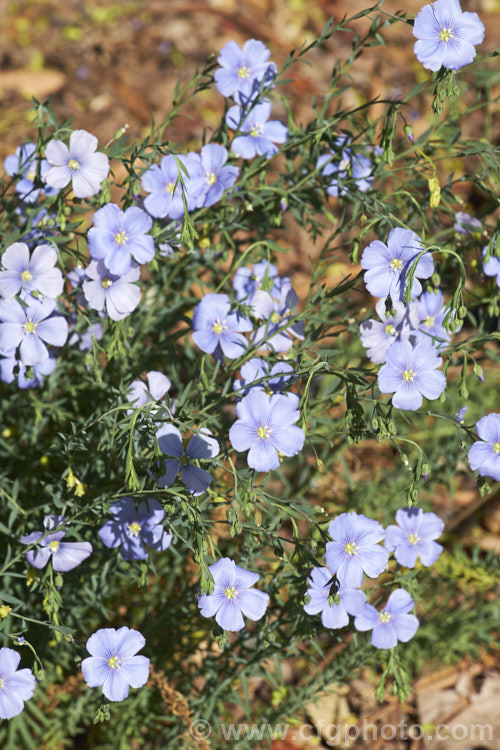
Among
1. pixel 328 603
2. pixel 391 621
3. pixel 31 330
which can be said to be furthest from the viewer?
pixel 391 621

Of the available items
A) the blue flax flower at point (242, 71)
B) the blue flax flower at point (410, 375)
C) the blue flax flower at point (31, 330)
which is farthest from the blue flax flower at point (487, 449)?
the blue flax flower at point (242, 71)

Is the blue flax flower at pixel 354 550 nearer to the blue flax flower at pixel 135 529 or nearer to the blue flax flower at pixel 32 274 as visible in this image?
the blue flax flower at pixel 135 529

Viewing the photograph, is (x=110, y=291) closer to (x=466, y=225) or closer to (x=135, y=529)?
(x=135, y=529)

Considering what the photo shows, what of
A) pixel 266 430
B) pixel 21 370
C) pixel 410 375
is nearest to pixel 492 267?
pixel 410 375

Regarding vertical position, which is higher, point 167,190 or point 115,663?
point 167,190

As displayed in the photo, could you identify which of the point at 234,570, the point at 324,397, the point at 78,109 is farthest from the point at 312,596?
the point at 78,109

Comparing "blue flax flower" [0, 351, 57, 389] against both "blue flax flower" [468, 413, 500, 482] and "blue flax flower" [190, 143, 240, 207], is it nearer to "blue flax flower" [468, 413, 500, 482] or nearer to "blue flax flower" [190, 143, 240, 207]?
"blue flax flower" [190, 143, 240, 207]

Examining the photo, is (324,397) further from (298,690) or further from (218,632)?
(298,690)
